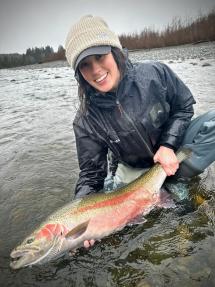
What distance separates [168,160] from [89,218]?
0.94 m

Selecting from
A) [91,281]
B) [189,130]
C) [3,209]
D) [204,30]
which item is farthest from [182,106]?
[204,30]

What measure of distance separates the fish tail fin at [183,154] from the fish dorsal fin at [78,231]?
3.74 feet

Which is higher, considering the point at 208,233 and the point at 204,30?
the point at 204,30

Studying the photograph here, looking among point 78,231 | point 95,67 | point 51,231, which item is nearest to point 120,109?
point 95,67

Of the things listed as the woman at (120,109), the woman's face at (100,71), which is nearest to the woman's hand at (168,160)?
the woman at (120,109)

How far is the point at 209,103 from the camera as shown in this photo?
734cm

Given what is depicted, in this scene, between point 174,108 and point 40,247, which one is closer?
point 40,247

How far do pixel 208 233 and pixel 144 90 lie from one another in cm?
149

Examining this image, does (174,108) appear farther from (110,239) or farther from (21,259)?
(21,259)

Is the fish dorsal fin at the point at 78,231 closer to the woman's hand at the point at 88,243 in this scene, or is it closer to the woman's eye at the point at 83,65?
the woman's hand at the point at 88,243

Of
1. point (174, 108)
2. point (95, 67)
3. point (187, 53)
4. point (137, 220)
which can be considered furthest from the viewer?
point (187, 53)

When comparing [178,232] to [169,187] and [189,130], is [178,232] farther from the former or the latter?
[189,130]

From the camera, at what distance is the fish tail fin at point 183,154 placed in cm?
343

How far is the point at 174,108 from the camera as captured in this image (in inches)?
150
